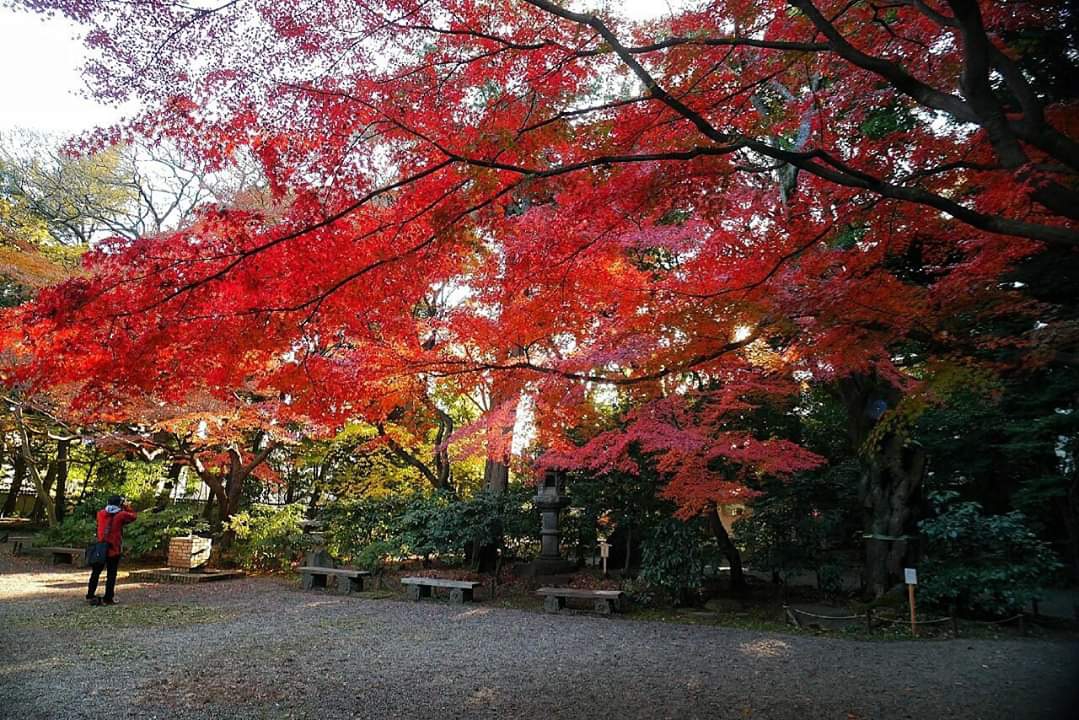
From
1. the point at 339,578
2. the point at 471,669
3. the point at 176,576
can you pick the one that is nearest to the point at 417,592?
the point at 339,578

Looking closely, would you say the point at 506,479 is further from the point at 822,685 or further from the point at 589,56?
the point at 589,56

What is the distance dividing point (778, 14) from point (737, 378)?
569cm

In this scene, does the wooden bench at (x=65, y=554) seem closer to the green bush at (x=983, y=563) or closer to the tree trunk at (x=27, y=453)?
the tree trunk at (x=27, y=453)

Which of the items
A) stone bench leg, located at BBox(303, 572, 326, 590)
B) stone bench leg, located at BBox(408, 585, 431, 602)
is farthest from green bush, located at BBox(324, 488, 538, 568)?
stone bench leg, located at BBox(408, 585, 431, 602)

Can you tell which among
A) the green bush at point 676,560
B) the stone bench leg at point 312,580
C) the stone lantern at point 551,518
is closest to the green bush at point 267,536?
the stone bench leg at point 312,580

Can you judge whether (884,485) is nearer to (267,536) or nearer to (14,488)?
(267,536)

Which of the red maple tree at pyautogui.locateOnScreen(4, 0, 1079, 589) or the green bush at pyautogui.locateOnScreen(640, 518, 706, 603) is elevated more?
the red maple tree at pyautogui.locateOnScreen(4, 0, 1079, 589)

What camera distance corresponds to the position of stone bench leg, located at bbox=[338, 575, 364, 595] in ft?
36.0

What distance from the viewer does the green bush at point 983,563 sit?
8.25 meters

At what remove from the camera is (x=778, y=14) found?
5.37 meters

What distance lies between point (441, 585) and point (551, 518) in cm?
259

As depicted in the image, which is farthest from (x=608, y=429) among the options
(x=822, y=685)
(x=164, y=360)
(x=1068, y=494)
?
(x=1068, y=494)

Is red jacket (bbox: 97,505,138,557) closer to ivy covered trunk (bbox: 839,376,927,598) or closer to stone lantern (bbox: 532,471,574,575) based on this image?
stone lantern (bbox: 532,471,574,575)

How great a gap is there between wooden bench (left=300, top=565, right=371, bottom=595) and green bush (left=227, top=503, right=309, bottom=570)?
2377 mm
